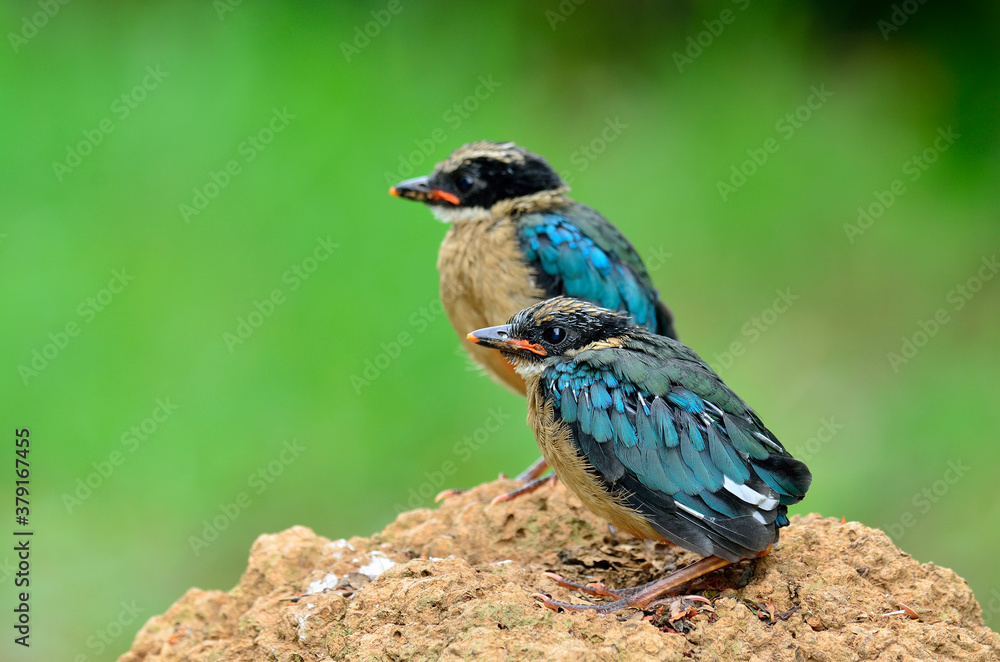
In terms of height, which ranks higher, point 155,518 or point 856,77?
point 856,77

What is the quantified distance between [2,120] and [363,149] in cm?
345

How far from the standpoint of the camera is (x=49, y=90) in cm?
1001

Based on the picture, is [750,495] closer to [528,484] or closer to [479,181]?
[528,484]

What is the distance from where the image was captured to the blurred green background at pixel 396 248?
8.70 metres

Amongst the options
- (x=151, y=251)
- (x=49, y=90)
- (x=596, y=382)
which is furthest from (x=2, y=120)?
(x=596, y=382)

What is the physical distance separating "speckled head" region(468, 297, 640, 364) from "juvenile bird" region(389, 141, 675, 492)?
4.42 feet

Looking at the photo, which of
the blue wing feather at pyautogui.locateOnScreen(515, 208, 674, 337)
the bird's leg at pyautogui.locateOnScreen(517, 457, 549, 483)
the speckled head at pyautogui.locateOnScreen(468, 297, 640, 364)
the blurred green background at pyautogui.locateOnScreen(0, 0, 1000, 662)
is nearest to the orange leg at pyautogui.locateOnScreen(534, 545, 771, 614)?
the speckled head at pyautogui.locateOnScreen(468, 297, 640, 364)

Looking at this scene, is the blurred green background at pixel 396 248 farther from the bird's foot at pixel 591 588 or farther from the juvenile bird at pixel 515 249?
the bird's foot at pixel 591 588

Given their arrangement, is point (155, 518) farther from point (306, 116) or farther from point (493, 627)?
point (493, 627)

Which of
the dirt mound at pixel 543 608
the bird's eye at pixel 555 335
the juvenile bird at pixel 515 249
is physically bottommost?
the dirt mound at pixel 543 608

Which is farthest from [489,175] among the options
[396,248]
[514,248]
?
[396,248]

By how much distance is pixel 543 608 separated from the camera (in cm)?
394

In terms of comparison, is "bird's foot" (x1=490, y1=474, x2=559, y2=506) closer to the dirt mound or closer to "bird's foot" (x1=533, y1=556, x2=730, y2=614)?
the dirt mound

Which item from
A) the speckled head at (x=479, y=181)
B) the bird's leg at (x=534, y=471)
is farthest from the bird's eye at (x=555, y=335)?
the speckled head at (x=479, y=181)
